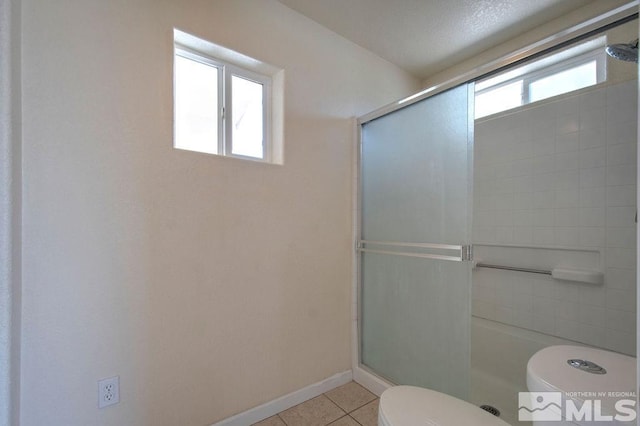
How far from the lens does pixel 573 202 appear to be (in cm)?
182

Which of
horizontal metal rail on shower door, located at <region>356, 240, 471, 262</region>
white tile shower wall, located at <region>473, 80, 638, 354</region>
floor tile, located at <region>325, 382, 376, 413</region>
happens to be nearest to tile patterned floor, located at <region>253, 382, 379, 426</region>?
floor tile, located at <region>325, 382, 376, 413</region>

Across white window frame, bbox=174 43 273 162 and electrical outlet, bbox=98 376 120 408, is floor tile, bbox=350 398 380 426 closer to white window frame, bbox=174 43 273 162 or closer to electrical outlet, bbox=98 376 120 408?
electrical outlet, bbox=98 376 120 408

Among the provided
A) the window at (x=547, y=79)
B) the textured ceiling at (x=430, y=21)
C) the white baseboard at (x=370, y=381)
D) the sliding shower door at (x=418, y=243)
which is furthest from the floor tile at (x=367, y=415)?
the textured ceiling at (x=430, y=21)

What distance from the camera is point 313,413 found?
1.65 metres

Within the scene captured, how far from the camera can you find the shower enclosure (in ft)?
4.90

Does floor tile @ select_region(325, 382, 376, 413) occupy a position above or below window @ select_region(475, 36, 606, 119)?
below

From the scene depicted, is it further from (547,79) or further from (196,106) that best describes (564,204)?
(196,106)

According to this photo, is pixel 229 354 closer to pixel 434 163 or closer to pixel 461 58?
pixel 434 163

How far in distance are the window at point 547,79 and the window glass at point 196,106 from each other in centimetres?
159

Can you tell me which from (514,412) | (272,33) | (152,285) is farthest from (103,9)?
(514,412)

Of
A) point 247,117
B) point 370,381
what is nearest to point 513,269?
point 370,381

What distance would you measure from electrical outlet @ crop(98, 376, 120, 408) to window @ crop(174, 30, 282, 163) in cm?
109

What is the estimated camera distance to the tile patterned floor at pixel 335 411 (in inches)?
61.9

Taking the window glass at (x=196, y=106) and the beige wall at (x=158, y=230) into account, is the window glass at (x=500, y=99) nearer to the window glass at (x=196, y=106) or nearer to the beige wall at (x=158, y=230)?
the beige wall at (x=158, y=230)
